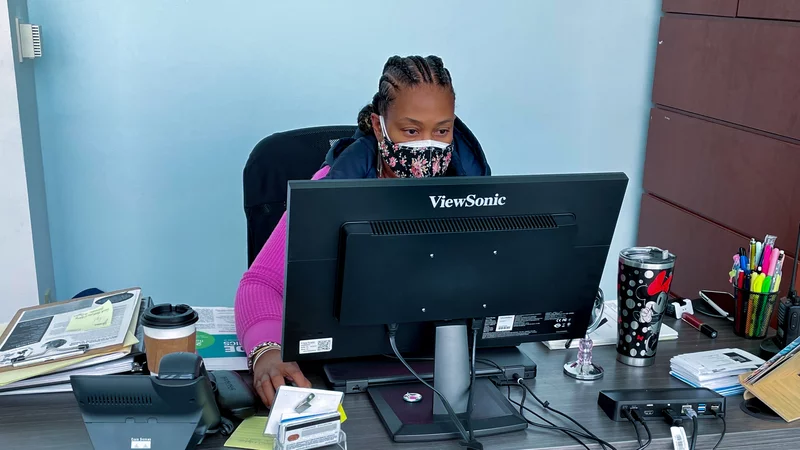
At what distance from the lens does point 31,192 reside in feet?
7.75

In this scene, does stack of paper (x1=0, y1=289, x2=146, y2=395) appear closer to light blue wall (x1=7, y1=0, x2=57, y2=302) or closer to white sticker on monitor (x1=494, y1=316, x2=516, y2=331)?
white sticker on monitor (x1=494, y1=316, x2=516, y2=331)

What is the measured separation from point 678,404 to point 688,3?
74.2 inches

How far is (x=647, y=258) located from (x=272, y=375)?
658 mm

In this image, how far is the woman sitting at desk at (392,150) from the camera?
1.43 meters

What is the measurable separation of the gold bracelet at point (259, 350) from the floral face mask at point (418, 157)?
0.46 m

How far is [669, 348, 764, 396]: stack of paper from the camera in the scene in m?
1.32

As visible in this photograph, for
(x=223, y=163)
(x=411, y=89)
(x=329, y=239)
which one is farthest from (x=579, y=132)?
(x=329, y=239)

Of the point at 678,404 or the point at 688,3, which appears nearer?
the point at 678,404

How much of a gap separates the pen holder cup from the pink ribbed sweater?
87cm

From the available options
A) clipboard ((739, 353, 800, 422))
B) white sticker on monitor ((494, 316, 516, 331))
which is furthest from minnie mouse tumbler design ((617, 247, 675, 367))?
white sticker on monitor ((494, 316, 516, 331))

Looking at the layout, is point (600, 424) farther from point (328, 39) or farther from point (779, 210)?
point (328, 39)

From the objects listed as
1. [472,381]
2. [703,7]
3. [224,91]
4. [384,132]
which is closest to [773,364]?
[472,381]

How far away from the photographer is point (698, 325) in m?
1.58

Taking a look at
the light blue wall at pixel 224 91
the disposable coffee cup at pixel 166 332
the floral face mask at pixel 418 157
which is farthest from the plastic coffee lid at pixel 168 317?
the light blue wall at pixel 224 91
